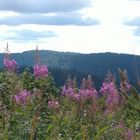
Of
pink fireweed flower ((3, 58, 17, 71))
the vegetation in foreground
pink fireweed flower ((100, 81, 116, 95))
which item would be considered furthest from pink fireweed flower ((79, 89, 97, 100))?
pink fireweed flower ((3, 58, 17, 71))

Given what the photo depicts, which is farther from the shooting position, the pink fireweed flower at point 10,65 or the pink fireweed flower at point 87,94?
the pink fireweed flower at point 10,65

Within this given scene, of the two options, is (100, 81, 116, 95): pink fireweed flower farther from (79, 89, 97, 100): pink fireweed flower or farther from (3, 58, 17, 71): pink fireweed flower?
(3, 58, 17, 71): pink fireweed flower

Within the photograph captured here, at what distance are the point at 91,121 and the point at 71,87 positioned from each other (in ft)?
6.99

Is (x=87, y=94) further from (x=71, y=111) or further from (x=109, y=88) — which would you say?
(x=109, y=88)

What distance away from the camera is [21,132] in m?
4.77

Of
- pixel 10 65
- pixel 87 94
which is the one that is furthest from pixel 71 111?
pixel 10 65

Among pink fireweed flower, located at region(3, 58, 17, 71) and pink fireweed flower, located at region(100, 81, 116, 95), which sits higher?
pink fireweed flower, located at region(3, 58, 17, 71)

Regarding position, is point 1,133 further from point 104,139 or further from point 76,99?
point 76,99

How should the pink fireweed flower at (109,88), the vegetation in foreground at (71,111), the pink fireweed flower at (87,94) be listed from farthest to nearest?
the pink fireweed flower at (109,88) < the pink fireweed flower at (87,94) < the vegetation in foreground at (71,111)

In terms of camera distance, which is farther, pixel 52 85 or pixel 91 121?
pixel 52 85

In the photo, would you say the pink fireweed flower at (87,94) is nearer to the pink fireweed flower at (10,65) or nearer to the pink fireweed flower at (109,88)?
the pink fireweed flower at (109,88)

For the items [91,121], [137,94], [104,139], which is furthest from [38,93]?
[104,139]

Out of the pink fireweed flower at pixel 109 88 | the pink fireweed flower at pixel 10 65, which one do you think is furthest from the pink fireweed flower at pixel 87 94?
the pink fireweed flower at pixel 10 65

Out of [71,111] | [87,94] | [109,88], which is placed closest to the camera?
[71,111]
